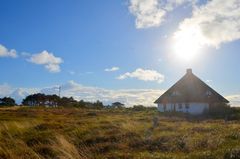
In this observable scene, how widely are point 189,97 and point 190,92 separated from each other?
1.52 metres

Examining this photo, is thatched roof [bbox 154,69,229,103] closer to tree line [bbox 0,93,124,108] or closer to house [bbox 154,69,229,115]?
house [bbox 154,69,229,115]

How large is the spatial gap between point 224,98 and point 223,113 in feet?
27.6

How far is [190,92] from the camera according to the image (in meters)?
54.5

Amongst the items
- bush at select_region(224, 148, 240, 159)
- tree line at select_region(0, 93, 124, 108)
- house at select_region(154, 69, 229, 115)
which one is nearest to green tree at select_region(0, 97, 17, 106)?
tree line at select_region(0, 93, 124, 108)

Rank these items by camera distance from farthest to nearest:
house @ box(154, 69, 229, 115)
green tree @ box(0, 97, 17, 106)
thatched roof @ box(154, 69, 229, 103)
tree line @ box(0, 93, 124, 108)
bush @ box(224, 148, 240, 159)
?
1. green tree @ box(0, 97, 17, 106)
2. tree line @ box(0, 93, 124, 108)
3. thatched roof @ box(154, 69, 229, 103)
4. house @ box(154, 69, 229, 115)
5. bush @ box(224, 148, 240, 159)

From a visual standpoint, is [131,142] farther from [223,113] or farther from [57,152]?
[223,113]

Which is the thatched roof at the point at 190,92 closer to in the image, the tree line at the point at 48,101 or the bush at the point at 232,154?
the bush at the point at 232,154

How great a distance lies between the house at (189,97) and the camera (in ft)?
172

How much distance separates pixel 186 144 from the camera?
45.0ft

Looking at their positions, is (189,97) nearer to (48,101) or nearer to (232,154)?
(232,154)

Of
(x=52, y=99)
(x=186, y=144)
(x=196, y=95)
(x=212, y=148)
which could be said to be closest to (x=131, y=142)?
(x=186, y=144)

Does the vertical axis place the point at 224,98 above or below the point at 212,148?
above

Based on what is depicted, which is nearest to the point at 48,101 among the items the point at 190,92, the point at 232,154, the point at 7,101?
the point at 7,101

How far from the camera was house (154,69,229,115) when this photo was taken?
172 feet
